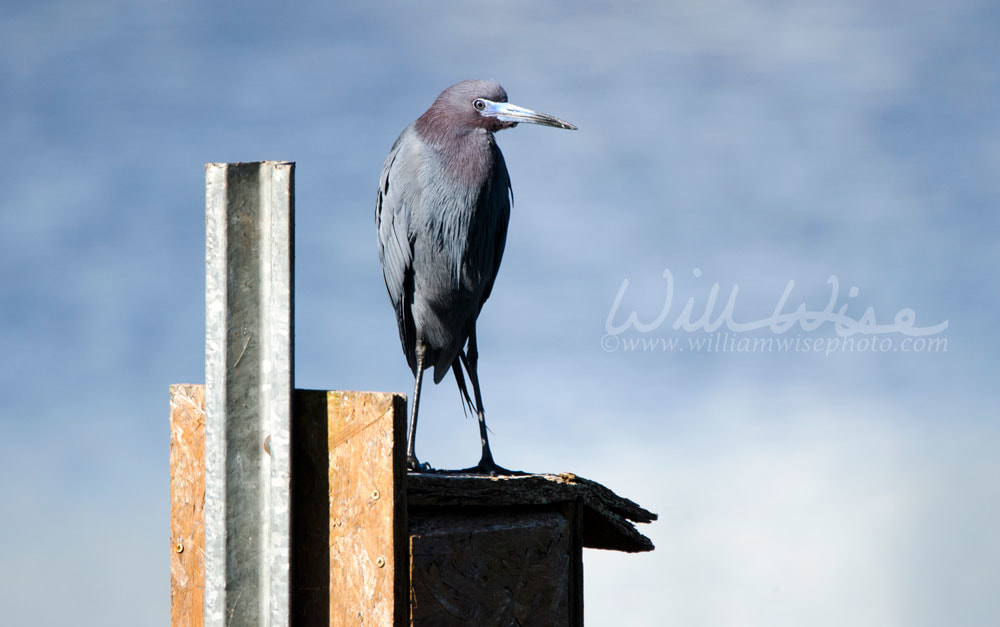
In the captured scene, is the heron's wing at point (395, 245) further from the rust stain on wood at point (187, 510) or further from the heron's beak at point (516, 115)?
the rust stain on wood at point (187, 510)

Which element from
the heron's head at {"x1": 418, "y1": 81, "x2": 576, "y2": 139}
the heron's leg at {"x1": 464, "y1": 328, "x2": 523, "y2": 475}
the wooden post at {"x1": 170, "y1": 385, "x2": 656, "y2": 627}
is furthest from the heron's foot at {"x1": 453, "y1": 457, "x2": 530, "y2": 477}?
the heron's head at {"x1": 418, "y1": 81, "x2": 576, "y2": 139}

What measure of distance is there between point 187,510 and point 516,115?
2.26 metres

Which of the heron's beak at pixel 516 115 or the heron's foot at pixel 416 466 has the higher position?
the heron's beak at pixel 516 115

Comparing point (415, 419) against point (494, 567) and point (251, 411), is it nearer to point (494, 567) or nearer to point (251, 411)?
point (494, 567)

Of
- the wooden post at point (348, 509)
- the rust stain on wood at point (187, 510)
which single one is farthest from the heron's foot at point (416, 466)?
the wooden post at point (348, 509)

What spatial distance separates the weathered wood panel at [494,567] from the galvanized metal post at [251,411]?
0.48 metres

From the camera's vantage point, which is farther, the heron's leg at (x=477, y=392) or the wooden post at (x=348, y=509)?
the heron's leg at (x=477, y=392)

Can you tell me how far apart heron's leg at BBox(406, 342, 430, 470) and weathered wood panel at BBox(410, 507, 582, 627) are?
2.70 feet

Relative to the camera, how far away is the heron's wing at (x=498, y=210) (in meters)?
4.58

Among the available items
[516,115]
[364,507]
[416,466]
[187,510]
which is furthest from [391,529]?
[516,115]

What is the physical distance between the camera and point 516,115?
15.0ft

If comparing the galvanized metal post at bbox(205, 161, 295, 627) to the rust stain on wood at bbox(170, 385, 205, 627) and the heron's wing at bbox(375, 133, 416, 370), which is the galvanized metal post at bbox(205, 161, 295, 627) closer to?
the rust stain on wood at bbox(170, 385, 205, 627)

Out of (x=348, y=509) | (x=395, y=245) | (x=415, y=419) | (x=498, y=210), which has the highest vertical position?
(x=498, y=210)

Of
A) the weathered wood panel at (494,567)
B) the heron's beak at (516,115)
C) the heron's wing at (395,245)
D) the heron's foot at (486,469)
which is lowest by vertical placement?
the weathered wood panel at (494,567)
